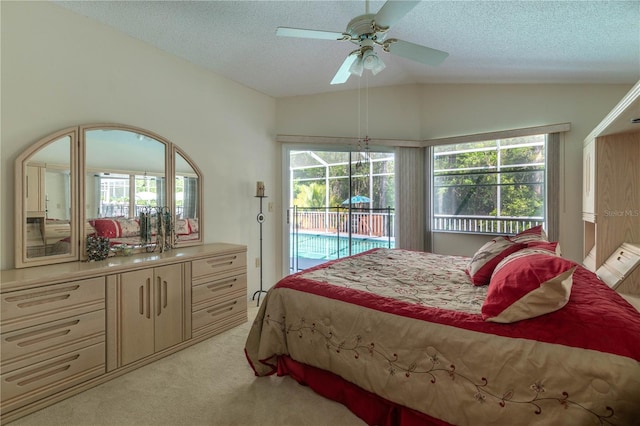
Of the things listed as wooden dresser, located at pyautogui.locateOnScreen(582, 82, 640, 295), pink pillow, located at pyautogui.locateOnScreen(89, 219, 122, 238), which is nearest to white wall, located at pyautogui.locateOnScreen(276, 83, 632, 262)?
wooden dresser, located at pyautogui.locateOnScreen(582, 82, 640, 295)

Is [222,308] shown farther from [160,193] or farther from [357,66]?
[357,66]

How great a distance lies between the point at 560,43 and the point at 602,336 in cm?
240

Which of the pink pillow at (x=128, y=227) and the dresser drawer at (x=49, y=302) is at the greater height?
the pink pillow at (x=128, y=227)

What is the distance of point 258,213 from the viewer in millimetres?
3777

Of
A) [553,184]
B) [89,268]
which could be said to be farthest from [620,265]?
[89,268]

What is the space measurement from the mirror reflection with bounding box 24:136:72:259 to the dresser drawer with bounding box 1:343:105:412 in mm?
727

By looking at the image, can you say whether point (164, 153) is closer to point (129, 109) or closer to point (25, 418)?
point (129, 109)

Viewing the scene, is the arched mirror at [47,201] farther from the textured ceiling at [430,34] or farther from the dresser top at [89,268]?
the textured ceiling at [430,34]

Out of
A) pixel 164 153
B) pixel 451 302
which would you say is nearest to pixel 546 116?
pixel 451 302

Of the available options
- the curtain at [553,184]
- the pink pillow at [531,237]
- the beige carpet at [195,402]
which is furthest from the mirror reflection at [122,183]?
the curtain at [553,184]

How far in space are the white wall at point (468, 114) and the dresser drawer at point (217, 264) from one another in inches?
77.8

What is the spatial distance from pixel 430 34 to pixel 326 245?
292 centimetres

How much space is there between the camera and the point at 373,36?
6.01 feet

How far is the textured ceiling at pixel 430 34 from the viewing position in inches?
80.2
